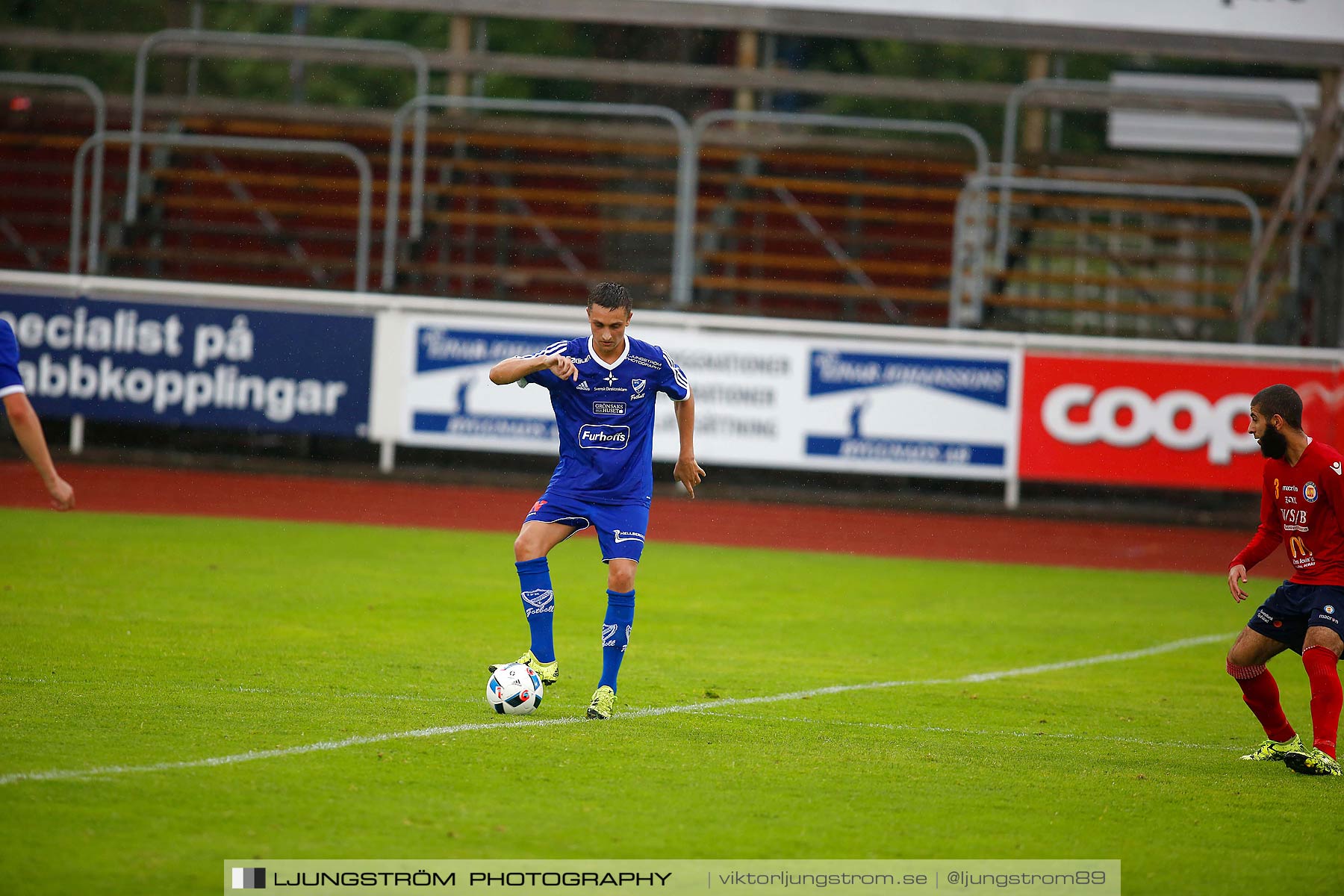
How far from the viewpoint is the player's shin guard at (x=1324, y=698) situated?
7.22m

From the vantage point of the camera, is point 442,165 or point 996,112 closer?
point 442,165

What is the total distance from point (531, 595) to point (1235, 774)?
143 inches

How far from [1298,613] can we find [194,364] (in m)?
14.6

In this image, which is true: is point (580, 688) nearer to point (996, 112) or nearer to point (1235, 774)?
point (1235, 774)

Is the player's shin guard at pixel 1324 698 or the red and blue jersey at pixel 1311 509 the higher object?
the red and blue jersey at pixel 1311 509

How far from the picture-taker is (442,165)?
22.1 metres

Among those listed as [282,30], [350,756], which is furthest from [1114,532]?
[282,30]

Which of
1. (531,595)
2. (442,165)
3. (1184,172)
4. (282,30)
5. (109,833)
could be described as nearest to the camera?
(109,833)

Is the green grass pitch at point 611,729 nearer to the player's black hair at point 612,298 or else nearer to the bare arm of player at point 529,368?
the bare arm of player at point 529,368

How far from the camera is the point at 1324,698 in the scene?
23.7ft

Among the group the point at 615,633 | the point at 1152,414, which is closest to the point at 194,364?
the point at 1152,414

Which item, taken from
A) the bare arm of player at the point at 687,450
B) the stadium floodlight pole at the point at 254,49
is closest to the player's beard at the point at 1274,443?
the bare arm of player at the point at 687,450

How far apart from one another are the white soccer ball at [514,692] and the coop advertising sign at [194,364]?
11.7 metres

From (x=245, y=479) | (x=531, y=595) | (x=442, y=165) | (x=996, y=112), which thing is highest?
(x=996, y=112)
